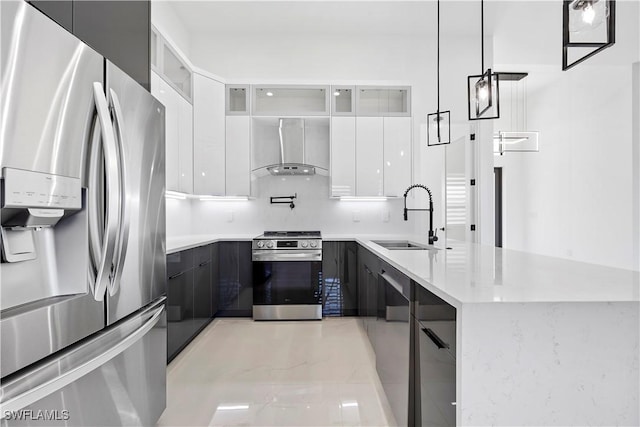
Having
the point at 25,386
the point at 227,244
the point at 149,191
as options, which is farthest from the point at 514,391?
the point at 227,244

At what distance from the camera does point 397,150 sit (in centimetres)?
411

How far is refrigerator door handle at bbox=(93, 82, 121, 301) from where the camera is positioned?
1.10 m

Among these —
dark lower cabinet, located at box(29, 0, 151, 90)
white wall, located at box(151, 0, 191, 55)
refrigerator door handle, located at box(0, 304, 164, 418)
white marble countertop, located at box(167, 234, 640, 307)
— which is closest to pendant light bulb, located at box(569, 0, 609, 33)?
white marble countertop, located at box(167, 234, 640, 307)

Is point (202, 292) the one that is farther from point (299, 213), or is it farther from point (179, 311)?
point (299, 213)

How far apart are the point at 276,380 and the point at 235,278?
1564mm

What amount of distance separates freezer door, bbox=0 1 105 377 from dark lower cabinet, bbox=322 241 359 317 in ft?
9.11

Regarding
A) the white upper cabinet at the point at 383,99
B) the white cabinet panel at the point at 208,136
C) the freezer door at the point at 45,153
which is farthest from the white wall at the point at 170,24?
the freezer door at the point at 45,153

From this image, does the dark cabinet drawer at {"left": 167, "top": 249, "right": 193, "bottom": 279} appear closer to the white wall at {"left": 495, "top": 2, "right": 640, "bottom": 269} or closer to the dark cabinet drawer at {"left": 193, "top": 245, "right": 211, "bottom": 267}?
the dark cabinet drawer at {"left": 193, "top": 245, "right": 211, "bottom": 267}

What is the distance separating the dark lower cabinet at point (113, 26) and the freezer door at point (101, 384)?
42.0 inches

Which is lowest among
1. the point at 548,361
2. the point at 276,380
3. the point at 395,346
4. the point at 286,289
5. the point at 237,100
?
the point at 276,380

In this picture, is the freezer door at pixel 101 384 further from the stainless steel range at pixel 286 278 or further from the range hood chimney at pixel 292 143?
the range hood chimney at pixel 292 143

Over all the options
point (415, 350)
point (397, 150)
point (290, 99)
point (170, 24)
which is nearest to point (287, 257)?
point (397, 150)

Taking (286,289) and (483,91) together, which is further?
(286,289)

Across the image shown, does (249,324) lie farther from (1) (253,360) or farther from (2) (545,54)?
(2) (545,54)
